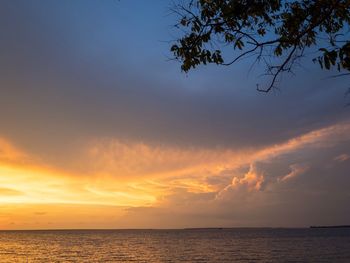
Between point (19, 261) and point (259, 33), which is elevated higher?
point (259, 33)

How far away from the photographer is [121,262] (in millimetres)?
56469

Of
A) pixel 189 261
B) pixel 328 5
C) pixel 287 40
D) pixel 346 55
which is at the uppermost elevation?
pixel 328 5

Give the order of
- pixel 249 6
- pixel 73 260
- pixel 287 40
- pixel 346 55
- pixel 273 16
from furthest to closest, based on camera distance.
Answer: pixel 73 260 < pixel 273 16 < pixel 249 6 < pixel 287 40 < pixel 346 55

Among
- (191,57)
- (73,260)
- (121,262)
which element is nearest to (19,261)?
(73,260)

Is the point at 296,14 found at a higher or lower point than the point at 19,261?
higher

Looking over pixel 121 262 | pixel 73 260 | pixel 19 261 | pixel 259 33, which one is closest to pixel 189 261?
pixel 121 262

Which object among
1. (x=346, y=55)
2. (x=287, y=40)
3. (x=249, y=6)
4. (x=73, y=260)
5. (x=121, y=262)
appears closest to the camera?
(x=346, y=55)

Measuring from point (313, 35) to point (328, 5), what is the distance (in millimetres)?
1185

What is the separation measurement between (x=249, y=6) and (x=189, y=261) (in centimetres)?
5444

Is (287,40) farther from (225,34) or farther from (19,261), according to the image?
(19,261)

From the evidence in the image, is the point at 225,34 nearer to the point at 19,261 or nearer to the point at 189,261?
the point at 189,261

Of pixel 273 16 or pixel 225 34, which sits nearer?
pixel 225 34

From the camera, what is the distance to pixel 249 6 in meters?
7.38

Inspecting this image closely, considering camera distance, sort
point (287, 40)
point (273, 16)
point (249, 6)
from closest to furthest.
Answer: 1. point (287, 40)
2. point (249, 6)
3. point (273, 16)
